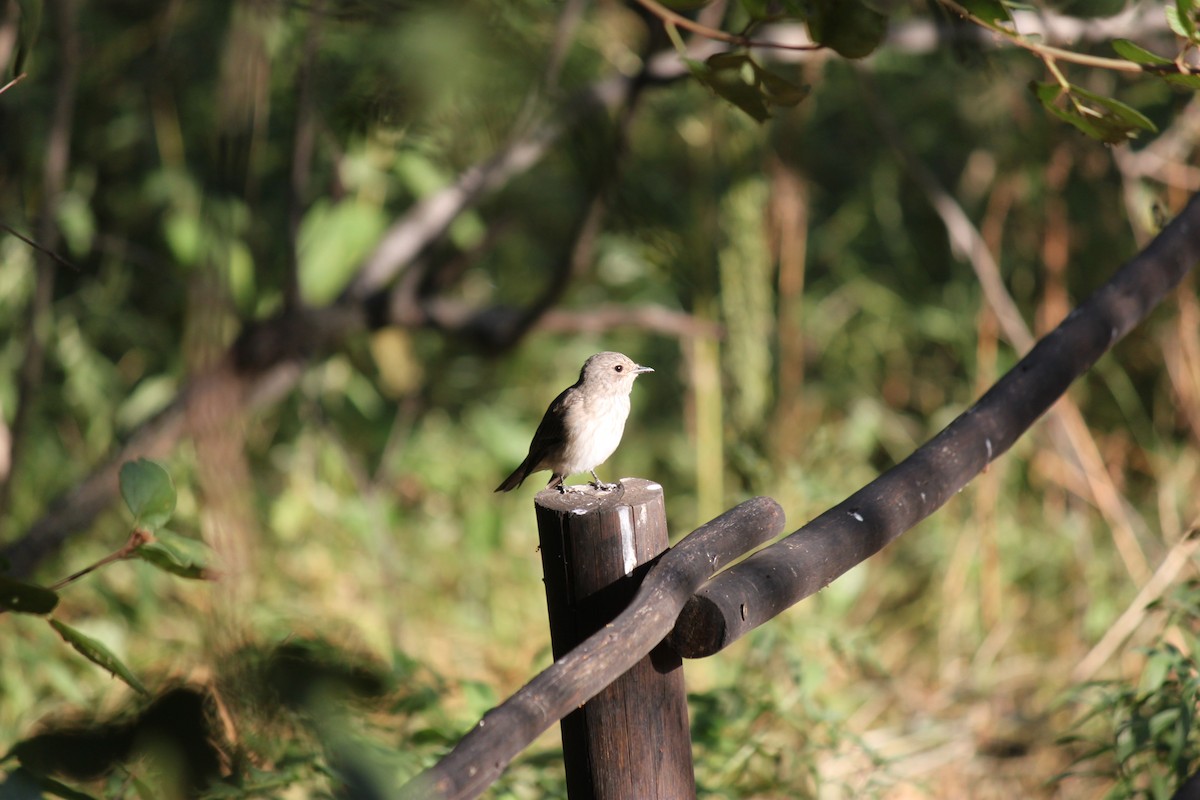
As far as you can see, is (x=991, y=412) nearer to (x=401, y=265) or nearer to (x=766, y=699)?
(x=766, y=699)

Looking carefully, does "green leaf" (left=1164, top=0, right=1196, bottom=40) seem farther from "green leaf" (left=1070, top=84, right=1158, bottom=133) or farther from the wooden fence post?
the wooden fence post

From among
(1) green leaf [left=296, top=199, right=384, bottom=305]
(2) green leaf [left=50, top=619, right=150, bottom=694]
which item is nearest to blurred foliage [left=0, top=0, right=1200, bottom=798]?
(1) green leaf [left=296, top=199, right=384, bottom=305]

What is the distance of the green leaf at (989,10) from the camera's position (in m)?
1.24

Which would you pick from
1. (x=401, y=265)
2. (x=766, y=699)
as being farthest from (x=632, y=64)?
(x=766, y=699)

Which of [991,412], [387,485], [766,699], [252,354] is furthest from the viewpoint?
[387,485]

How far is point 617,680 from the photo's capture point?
148 cm

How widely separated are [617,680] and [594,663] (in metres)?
0.26

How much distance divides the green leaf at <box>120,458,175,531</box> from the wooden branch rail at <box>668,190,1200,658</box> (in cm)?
61

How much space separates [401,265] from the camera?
12.6ft

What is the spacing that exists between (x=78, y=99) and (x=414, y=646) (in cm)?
234

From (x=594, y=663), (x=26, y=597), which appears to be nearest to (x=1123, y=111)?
(x=594, y=663)

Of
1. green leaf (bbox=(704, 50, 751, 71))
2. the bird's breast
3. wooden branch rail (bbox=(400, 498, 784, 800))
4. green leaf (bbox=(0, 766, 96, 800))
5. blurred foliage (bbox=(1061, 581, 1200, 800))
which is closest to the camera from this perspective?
green leaf (bbox=(0, 766, 96, 800))

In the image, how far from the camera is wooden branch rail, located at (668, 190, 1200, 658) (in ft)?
4.64

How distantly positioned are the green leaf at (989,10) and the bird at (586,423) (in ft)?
4.87
